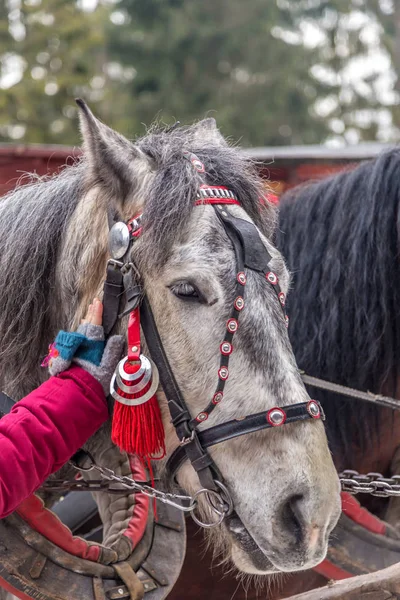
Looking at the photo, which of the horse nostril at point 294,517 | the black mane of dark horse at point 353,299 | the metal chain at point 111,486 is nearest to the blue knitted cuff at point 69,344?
the metal chain at point 111,486

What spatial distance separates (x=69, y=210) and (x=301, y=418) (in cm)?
84

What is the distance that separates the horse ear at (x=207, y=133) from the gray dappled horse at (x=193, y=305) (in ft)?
0.05

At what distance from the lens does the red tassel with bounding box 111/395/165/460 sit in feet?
5.45

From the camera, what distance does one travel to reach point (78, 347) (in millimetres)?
1731

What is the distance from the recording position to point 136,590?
1.91 meters

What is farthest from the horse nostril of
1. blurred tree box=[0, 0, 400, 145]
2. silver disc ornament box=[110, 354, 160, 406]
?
blurred tree box=[0, 0, 400, 145]

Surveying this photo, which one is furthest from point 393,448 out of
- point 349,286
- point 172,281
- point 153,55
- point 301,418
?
point 153,55

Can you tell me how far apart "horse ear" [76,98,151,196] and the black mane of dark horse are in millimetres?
886

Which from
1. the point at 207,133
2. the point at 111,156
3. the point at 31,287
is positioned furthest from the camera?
the point at 207,133

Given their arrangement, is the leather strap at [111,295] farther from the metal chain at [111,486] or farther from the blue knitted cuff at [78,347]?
the metal chain at [111,486]

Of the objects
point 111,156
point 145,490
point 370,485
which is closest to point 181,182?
point 111,156

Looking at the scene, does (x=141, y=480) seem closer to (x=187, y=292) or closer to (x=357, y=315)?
Result: (x=187, y=292)

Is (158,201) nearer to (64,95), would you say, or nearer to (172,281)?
(172,281)

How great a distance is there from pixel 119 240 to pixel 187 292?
0.23m
